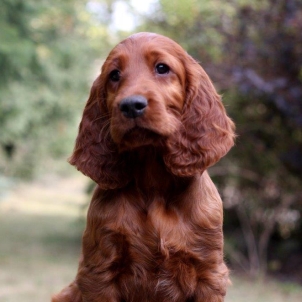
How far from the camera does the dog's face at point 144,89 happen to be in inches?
111

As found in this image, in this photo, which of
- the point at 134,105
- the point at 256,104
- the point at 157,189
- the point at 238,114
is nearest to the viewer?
the point at 134,105

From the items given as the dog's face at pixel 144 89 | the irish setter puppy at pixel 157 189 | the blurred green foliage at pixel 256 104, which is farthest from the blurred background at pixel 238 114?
the dog's face at pixel 144 89

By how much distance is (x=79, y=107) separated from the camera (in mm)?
14914

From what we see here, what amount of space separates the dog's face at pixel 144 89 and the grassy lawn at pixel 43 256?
4747mm

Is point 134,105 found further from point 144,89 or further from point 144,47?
point 144,47

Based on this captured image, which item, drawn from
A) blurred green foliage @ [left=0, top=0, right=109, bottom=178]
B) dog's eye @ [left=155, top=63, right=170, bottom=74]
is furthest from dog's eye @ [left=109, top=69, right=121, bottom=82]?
blurred green foliage @ [left=0, top=0, right=109, bottom=178]

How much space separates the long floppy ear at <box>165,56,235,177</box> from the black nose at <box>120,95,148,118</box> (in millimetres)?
287

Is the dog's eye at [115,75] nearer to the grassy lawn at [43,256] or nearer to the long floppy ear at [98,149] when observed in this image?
the long floppy ear at [98,149]

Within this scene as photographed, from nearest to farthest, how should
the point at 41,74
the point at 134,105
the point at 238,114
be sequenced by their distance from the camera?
the point at 134,105
the point at 238,114
the point at 41,74

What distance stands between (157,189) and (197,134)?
35 cm

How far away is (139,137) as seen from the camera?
Answer: 2914 mm

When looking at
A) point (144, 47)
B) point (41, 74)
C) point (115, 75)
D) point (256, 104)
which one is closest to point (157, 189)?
point (115, 75)

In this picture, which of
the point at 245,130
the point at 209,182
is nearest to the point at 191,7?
the point at 245,130

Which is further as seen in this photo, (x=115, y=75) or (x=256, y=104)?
(x=256, y=104)
